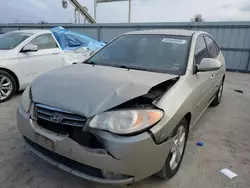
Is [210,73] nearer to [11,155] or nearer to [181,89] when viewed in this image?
[181,89]

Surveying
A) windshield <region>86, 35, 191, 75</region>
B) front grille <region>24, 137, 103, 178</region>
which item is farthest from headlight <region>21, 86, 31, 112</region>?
windshield <region>86, 35, 191, 75</region>

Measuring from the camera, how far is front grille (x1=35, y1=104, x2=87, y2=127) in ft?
5.55

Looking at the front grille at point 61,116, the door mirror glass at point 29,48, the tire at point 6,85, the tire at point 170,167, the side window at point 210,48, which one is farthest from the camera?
the door mirror glass at point 29,48

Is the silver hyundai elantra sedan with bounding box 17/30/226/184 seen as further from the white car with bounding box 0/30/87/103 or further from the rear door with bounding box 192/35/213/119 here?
the white car with bounding box 0/30/87/103

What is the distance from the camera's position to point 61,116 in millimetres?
1767

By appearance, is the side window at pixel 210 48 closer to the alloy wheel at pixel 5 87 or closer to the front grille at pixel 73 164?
the front grille at pixel 73 164

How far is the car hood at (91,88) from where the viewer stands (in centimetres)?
174

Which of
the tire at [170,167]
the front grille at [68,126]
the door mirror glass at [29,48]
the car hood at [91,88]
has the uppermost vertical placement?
the door mirror glass at [29,48]

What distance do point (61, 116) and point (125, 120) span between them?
1.85 ft

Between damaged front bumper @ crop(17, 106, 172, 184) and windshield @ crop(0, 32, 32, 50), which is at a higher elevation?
windshield @ crop(0, 32, 32, 50)

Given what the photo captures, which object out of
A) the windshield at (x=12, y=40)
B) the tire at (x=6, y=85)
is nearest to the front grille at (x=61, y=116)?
the tire at (x=6, y=85)

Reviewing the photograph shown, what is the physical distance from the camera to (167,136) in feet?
5.91

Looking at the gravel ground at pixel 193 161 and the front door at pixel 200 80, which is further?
the front door at pixel 200 80

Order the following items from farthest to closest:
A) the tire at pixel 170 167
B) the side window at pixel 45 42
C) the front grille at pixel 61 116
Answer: the side window at pixel 45 42 → the tire at pixel 170 167 → the front grille at pixel 61 116
